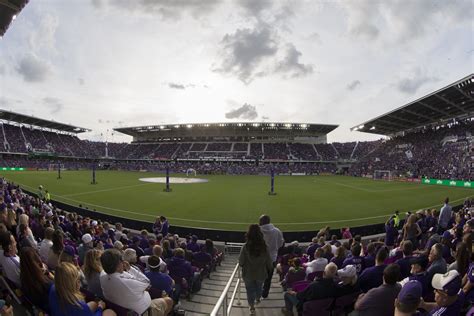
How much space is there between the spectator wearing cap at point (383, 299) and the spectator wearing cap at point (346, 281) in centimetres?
56

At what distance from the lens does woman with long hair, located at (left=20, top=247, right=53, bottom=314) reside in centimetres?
324

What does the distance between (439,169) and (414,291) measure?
188 feet

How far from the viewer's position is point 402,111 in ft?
178

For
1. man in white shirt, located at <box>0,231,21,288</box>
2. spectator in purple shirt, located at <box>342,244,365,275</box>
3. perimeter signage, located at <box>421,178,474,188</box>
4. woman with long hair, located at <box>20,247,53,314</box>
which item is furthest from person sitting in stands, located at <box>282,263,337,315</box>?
perimeter signage, located at <box>421,178,474,188</box>

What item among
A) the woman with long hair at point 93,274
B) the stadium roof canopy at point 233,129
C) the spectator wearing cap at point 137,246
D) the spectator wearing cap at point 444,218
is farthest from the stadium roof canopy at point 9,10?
the stadium roof canopy at point 233,129

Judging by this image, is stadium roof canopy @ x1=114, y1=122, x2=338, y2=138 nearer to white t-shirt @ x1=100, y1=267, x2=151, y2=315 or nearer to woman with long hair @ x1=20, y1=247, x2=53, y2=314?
white t-shirt @ x1=100, y1=267, x2=151, y2=315

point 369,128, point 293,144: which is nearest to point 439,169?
point 369,128

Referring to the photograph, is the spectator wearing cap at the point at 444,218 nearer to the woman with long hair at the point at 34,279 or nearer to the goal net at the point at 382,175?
the woman with long hair at the point at 34,279

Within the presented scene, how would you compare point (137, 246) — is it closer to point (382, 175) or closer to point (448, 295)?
point (448, 295)

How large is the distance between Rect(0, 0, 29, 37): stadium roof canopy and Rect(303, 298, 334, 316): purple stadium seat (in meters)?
18.9

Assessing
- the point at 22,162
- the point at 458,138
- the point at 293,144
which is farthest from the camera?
the point at 293,144

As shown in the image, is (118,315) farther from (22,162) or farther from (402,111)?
(22,162)

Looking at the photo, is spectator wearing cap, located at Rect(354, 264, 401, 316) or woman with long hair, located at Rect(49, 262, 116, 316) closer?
woman with long hair, located at Rect(49, 262, 116, 316)

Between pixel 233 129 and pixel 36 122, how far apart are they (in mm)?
65363
